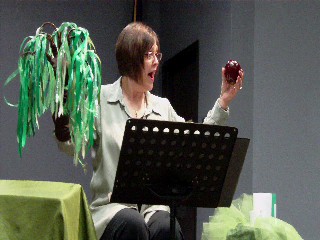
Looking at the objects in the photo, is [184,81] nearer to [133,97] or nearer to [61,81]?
[133,97]

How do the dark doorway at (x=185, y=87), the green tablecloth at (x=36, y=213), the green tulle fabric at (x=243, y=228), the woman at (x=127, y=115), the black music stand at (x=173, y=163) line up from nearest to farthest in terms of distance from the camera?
the green tablecloth at (x=36, y=213), the black music stand at (x=173, y=163), the woman at (x=127, y=115), the green tulle fabric at (x=243, y=228), the dark doorway at (x=185, y=87)

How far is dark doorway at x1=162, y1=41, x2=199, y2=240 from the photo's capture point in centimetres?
537

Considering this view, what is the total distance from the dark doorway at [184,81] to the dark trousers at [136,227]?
2656 millimetres

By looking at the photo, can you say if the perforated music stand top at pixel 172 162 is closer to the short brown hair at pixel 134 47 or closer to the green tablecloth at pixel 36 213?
the green tablecloth at pixel 36 213

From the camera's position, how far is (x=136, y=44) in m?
2.70

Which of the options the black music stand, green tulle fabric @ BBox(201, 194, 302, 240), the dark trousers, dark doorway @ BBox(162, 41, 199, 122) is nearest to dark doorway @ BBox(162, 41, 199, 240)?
dark doorway @ BBox(162, 41, 199, 122)

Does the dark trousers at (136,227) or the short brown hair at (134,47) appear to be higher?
the short brown hair at (134,47)

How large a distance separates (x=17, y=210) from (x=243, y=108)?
239cm

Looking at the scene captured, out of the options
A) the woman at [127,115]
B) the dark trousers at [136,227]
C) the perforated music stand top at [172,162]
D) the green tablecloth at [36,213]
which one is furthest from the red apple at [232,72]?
the green tablecloth at [36,213]

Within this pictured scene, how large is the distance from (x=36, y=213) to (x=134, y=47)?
2.74ft

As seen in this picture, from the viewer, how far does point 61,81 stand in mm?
2346

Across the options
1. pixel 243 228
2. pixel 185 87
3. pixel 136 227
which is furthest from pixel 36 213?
pixel 185 87

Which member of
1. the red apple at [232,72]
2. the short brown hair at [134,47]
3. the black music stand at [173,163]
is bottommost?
the black music stand at [173,163]

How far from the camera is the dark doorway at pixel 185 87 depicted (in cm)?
537
